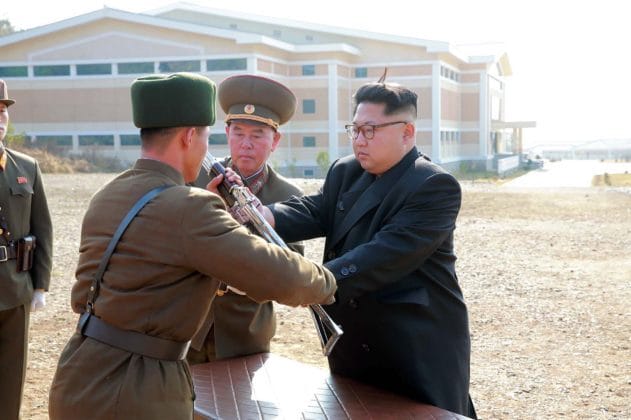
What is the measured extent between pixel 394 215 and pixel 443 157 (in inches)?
1780

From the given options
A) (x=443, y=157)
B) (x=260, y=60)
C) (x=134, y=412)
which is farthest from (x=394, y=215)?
(x=443, y=157)

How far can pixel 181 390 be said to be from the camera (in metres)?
2.55

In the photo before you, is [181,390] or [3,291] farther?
[3,291]

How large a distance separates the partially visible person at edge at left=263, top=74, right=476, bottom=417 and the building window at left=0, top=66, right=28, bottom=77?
4480 centimetres

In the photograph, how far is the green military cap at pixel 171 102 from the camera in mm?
2518

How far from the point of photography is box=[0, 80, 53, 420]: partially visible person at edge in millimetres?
4363

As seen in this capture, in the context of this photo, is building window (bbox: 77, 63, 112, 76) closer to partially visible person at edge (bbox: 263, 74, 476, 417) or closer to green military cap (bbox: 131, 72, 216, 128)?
partially visible person at edge (bbox: 263, 74, 476, 417)

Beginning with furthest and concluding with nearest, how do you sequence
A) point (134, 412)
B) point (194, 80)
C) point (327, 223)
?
point (327, 223) < point (194, 80) < point (134, 412)

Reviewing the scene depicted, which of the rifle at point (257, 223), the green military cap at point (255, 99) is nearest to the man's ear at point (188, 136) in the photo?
the rifle at point (257, 223)

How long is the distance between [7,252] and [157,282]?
2388 millimetres

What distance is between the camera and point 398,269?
10.3 ft

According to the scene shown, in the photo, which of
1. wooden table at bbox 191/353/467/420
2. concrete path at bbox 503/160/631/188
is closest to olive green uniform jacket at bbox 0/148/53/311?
wooden table at bbox 191/353/467/420

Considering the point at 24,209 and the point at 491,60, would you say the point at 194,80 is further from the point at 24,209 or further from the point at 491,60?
the point at 491,60

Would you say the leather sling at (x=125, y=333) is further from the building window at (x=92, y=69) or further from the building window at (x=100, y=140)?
the building window at (x=92, y=69)
